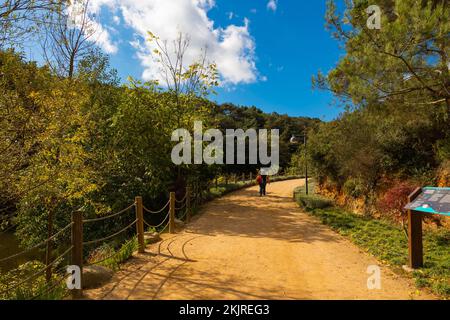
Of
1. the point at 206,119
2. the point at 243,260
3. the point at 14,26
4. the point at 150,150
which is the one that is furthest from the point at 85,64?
the point at 243,260

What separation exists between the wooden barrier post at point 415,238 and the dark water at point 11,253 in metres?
12.4

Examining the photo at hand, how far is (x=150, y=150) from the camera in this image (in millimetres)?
11914

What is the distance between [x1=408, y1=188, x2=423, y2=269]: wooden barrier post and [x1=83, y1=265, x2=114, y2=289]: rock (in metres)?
5.30

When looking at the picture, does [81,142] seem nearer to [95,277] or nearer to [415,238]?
[95,277]

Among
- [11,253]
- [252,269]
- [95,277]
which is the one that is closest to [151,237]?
[95,277]

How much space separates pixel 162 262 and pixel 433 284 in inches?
182

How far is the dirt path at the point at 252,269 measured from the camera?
13.9ft

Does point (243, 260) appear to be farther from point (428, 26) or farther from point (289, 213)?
point (289, 213)

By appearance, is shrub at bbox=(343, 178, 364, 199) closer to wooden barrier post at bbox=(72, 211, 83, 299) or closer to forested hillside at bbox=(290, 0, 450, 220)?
forested hillside at bbox=(290, 0, 450, 220)

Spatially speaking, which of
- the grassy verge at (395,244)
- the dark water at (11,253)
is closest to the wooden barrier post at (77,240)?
the grassy verge at (395,244)

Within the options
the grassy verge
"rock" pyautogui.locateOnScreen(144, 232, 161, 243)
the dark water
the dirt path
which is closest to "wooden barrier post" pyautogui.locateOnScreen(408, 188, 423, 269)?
the grassy verge

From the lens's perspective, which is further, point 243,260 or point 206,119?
point 206,119

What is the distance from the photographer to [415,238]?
5082mm

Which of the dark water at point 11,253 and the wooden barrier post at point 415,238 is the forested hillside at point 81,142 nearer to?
the dark water at point 11,253
